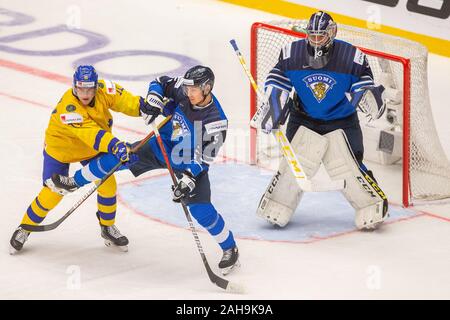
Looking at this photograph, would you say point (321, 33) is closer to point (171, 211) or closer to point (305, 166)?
point (305, 166)

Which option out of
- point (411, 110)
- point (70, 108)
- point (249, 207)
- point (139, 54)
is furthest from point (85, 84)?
point (139, 54)

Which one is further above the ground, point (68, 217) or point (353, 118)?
point (353, 118)

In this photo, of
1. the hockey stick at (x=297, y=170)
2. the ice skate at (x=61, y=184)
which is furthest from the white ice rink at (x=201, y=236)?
the ice skate at (x=61, y=184)

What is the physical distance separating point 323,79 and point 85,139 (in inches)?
62.7

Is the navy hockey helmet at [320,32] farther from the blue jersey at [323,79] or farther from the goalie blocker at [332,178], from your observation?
the goalie blocker at [332,178]

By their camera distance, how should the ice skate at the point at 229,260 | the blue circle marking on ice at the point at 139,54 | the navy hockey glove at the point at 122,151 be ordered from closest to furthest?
the navy hockey glove at the point at 122,151 < the ice skate at the point at 229,260 < the blue circle marking on ice at the point at 139,54

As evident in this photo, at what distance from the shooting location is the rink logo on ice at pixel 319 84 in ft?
23.8

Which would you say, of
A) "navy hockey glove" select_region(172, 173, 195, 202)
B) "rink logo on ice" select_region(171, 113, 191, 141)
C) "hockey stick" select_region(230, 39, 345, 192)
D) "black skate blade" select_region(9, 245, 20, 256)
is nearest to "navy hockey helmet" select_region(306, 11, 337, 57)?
"hockey stick" select_region(230, 39, 345, 192)

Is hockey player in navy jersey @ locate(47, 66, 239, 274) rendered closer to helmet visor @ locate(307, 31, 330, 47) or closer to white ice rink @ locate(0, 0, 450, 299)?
white ice rink @ locate(0, 0, 450, 299)

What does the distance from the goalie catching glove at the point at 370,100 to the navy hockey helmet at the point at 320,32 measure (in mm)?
341

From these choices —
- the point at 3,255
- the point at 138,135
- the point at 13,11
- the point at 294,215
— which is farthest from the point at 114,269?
the point at 13,11

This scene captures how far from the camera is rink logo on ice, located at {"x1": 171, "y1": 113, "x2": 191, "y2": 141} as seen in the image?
6.72m

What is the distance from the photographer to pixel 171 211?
7637 millimetres

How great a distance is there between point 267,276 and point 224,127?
2.91 ft
